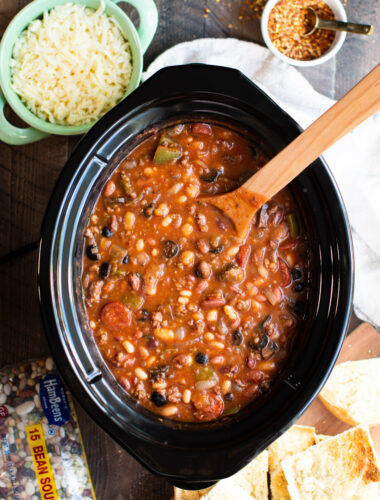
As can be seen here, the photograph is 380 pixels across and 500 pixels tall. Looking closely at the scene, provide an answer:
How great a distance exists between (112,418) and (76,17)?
71.0 inches

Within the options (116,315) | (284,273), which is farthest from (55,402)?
(284,273)

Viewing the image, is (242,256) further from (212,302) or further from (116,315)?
(116,315)

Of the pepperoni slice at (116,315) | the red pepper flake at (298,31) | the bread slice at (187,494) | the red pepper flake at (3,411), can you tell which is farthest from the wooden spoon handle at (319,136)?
the red pepper flake at (3,411)

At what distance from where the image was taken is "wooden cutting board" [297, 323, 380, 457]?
291cm

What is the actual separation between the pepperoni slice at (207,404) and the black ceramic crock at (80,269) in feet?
0.23

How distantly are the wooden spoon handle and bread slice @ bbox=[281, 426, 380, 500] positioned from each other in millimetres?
1346

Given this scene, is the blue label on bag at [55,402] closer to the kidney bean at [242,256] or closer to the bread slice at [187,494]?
the bread slice at [187,494]

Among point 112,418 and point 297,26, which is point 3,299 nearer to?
point 112,418

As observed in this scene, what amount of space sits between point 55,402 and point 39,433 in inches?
6.7

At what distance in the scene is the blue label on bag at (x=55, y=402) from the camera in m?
2.78

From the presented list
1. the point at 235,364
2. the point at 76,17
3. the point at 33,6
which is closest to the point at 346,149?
the point at 235,364

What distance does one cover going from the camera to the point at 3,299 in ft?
9.29

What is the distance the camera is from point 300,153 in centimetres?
210

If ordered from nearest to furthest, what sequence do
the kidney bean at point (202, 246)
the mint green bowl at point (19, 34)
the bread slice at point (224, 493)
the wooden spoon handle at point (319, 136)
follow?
1. the wooden spoon handle at point (319, 136)
2. the kidney bean at point (202, 246)
3. the mint green bowl at point (19, 34)
4. the bread slice at point (224, 493)
